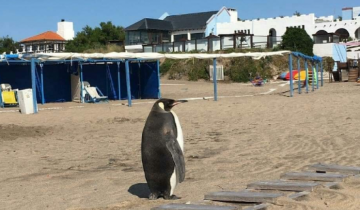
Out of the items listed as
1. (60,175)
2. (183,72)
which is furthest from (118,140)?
(183,72)

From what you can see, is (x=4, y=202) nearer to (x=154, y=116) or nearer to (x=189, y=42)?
(x=154, y=116)

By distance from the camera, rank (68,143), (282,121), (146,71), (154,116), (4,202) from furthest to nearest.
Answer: (146,71), (282,121), (68,143), (4,202), (154,116)

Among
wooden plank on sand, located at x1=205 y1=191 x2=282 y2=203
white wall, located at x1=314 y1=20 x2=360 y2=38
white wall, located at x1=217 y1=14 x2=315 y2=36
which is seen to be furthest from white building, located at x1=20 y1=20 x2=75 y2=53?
wooden plank on sand, located at x1=205 y1=191 x2=282 y2=203

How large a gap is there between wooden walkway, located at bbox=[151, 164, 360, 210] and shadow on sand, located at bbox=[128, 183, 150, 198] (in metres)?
1.29

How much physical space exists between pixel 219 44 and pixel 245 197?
2026 inches

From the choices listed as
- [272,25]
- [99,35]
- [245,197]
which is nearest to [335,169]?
[245,197]

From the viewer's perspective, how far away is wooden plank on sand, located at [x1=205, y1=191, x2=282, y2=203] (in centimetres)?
533

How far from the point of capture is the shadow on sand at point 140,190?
269 inches

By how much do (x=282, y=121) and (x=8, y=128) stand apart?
763cm

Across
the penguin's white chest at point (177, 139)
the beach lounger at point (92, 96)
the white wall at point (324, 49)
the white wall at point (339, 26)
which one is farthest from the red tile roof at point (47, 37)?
the penguin's white chest at point (177, 139)

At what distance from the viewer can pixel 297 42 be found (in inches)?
2053

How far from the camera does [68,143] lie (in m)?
12.5

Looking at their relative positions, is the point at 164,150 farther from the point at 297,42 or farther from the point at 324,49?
the point at 324,49

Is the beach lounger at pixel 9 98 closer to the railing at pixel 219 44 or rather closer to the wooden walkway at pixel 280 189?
the wooden walkway at pixel 280 189
